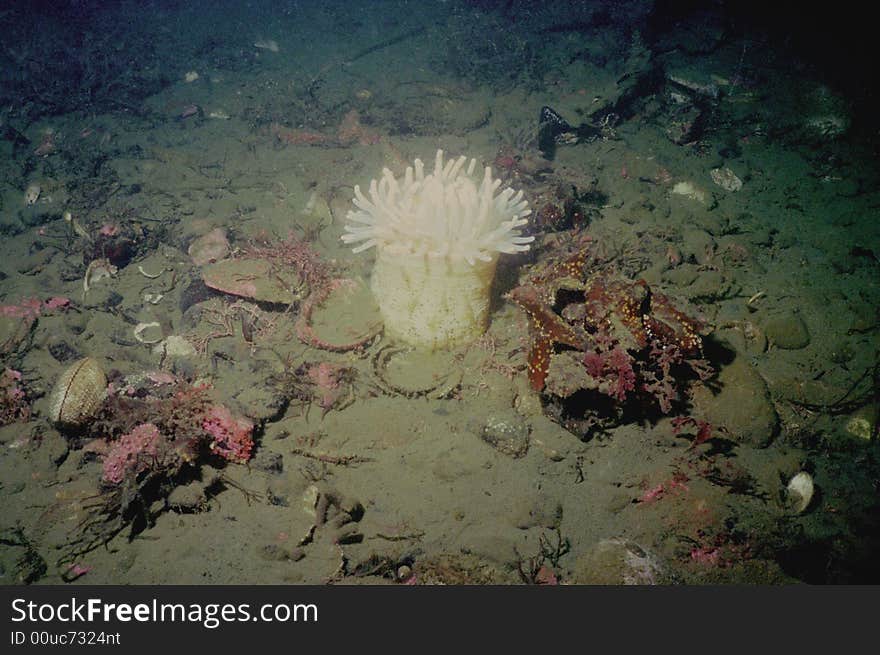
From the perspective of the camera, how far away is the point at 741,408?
376cm

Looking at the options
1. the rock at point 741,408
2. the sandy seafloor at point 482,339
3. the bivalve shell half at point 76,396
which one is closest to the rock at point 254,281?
the sandy seafloor at point 482,339

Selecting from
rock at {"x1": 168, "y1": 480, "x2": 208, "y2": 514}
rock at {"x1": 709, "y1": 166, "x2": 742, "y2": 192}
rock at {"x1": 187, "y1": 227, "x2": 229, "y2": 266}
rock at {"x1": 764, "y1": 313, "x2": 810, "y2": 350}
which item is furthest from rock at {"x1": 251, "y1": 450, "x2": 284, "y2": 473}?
rock at {"x1": 709, "y1": 166, "x2": 742, "y2": 192}

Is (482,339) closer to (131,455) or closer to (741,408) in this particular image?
(741,408)

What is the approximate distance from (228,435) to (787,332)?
544cm

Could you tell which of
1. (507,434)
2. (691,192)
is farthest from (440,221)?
(691,192)

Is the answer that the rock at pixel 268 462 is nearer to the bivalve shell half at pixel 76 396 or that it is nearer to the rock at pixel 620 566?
the bivalve shell half at pixel 76 396

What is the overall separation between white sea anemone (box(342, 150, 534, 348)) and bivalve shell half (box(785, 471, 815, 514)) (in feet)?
9.16

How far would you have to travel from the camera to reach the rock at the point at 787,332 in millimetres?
4578

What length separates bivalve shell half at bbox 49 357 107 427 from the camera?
12.1ft

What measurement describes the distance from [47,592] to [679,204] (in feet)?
26.6

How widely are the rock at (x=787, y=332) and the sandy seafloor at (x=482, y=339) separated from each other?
3 centimetres

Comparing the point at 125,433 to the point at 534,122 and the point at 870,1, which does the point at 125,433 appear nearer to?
the point at 534,122

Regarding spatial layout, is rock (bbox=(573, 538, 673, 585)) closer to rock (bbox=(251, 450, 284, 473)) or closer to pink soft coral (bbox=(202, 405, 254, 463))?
rock (bbox=(251, 450, 284, 473))

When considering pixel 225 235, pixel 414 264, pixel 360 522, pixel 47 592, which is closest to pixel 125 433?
pixel 47 592
